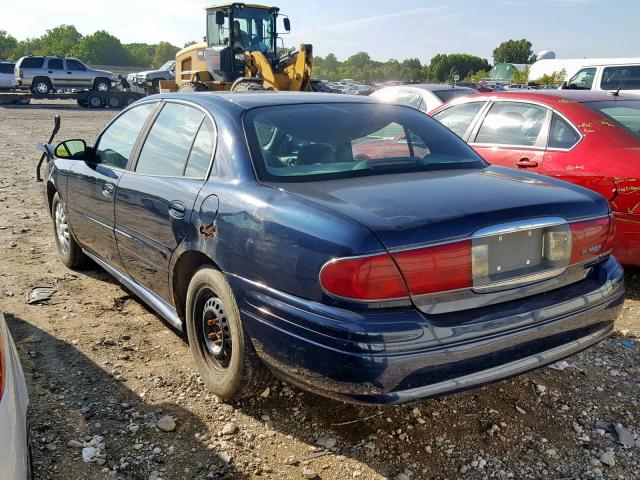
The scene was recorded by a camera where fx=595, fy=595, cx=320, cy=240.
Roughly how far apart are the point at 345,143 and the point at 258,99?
61cm

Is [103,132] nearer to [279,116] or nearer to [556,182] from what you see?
[279,116]

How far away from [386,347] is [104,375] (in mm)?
1914

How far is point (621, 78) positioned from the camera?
1123cm

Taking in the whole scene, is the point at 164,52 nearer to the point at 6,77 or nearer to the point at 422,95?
the point at 6,77

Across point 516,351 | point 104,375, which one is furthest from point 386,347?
point 104,375

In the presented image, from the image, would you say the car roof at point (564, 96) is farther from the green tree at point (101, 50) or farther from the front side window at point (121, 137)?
the green tree at point (101, 50)

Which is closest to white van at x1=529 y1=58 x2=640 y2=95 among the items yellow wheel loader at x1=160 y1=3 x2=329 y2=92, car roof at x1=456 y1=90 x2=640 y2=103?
car roof at x1=456 y1=90 x2=640 y2=103

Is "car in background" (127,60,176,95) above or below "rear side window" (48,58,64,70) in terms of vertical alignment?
below

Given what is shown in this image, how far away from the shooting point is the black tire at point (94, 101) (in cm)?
2925

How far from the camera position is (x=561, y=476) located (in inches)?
101

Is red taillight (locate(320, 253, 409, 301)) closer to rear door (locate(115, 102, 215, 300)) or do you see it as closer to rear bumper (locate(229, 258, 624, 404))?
rear bumper (locate(229, 258, 624, 404))

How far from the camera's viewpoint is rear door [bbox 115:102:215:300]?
3184 millimetres

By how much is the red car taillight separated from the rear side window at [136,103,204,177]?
1465 millimetres

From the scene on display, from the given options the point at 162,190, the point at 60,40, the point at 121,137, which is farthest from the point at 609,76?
the point at 60,40
